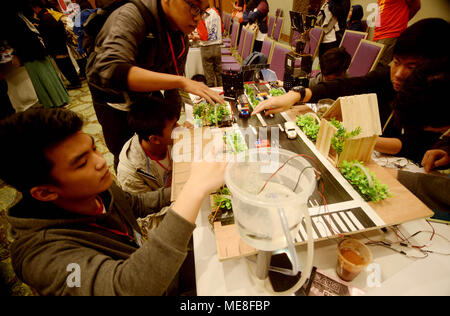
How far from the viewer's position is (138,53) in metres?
1.44

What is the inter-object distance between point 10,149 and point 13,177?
115 mm

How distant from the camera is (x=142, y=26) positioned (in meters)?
1.33

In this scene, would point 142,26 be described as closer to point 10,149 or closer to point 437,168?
point 10,149

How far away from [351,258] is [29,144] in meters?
1.35

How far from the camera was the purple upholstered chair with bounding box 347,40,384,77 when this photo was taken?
269 cm

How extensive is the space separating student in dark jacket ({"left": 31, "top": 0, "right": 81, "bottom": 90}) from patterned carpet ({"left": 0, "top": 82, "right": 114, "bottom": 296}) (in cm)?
61

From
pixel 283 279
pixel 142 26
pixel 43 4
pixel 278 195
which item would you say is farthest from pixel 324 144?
pixel 43 4

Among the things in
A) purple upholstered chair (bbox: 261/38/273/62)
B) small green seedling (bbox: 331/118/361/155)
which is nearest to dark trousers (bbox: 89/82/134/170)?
small green seedling (bbox: 331/118/361/155)

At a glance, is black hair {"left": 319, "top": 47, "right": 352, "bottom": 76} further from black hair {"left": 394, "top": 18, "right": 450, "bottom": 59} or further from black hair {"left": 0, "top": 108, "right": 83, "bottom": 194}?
black hair {"left": 0, "top": 108, "right": 83, "bottom": 194}

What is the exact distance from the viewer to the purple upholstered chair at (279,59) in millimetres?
3109

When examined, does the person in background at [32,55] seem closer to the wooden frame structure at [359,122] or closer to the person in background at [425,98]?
the wooden frame structure at [359,122]

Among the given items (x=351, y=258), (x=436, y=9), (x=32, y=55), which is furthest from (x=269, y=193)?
(x=436, y=9)

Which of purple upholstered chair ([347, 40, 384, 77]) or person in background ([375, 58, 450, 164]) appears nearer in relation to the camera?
person in background ([375, 58, 450, 164])

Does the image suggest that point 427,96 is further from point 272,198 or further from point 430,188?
point 272,198
